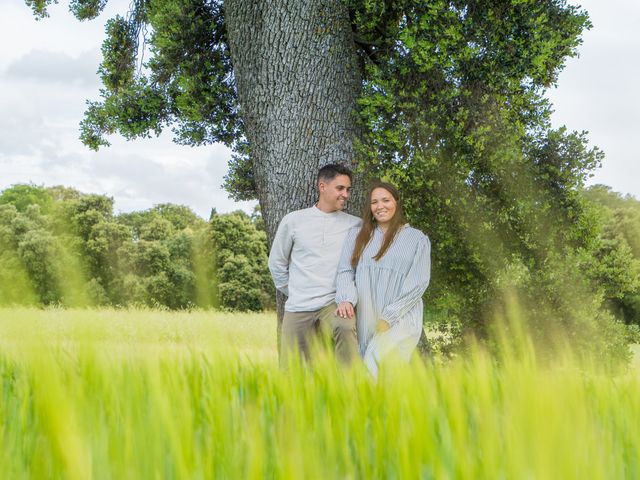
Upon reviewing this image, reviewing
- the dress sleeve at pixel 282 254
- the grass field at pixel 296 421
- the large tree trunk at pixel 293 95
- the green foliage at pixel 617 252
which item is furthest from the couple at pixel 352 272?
the green foliage at pixel 617 252

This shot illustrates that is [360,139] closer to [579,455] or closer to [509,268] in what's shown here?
[509,268]

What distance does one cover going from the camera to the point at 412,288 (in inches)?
227

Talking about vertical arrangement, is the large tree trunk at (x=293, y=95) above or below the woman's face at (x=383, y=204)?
above

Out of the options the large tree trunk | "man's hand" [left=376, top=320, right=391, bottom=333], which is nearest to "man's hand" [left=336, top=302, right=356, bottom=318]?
"man's hand" [left=376, top=320, right=391, bottom=333]

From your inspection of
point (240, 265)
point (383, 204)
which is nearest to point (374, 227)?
point (383, 204)

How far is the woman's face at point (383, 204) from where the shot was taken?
6004mm

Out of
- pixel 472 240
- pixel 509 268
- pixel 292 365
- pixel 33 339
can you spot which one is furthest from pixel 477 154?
pixel 33 339

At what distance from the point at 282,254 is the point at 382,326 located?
1768mm

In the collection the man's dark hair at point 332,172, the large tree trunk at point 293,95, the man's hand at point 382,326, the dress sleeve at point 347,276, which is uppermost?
the large tree trunk at point 293,95

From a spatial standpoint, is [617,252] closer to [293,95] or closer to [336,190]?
[293,95]

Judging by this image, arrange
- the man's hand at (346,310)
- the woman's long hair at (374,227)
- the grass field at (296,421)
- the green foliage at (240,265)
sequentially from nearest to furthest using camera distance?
the grass field at (296,421) → the man's hand at (346,310) → the woman's long hair at (374,227) → the green foliage at (240,265)

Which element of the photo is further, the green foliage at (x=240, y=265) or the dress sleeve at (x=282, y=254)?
the green foliage at (x=240, y=265)

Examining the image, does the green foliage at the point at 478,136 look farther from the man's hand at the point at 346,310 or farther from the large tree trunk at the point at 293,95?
the man's hand at the point at 346,310

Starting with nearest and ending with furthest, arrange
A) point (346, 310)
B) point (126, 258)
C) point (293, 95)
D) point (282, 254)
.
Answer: point (346, 310) → point (282, 254) → point (293, 95) → point (126, 258)
